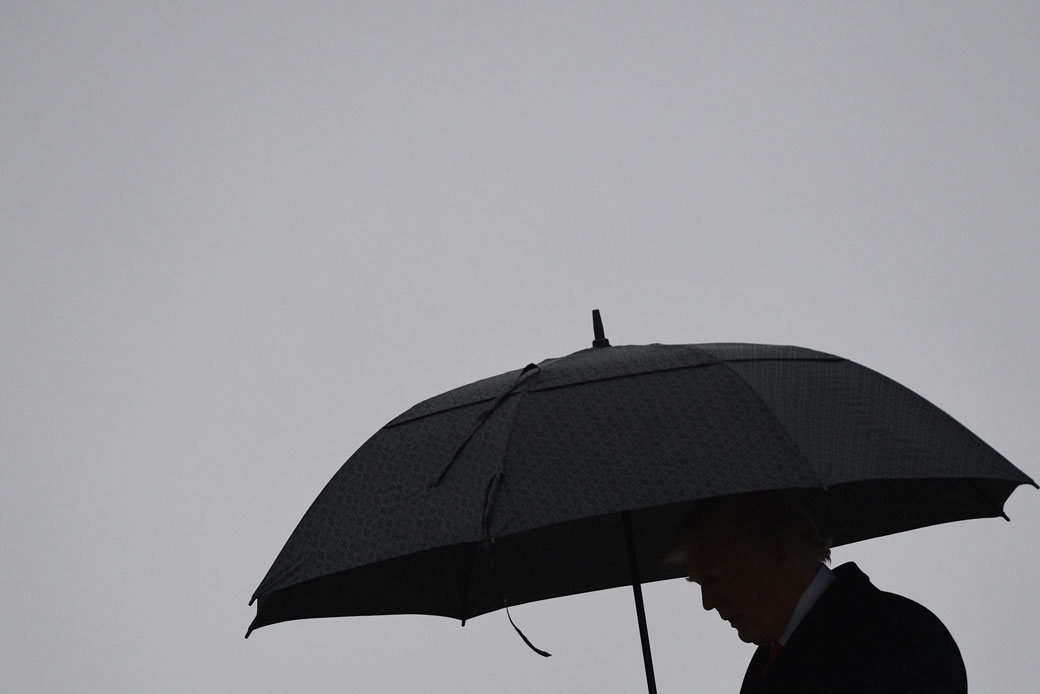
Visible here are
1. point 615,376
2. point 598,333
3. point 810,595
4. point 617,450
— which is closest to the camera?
point 617,450

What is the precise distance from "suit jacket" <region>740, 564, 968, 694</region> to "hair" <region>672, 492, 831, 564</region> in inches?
3.2

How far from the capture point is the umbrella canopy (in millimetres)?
1942

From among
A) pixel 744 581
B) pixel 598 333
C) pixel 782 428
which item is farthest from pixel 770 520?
pixel 598 333

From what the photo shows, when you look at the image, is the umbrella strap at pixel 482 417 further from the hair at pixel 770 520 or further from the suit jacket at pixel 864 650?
the suit jacket at pixel 864 650

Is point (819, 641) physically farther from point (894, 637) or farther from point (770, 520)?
point (770, 520)

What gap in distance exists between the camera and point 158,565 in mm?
7531

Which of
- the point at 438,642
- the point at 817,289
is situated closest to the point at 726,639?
the point at 438,642

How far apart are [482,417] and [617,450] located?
31 cm

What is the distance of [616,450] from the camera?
2.01 m

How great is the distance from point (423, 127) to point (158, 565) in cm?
345

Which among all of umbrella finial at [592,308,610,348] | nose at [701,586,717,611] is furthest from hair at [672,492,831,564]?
umbrella finial at [592,308,610,348]

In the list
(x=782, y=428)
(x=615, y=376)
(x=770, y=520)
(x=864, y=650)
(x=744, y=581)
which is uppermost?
(x=615, y=376)

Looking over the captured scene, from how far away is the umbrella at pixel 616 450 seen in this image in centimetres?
194

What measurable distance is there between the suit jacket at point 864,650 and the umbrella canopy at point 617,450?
0.24 metres
